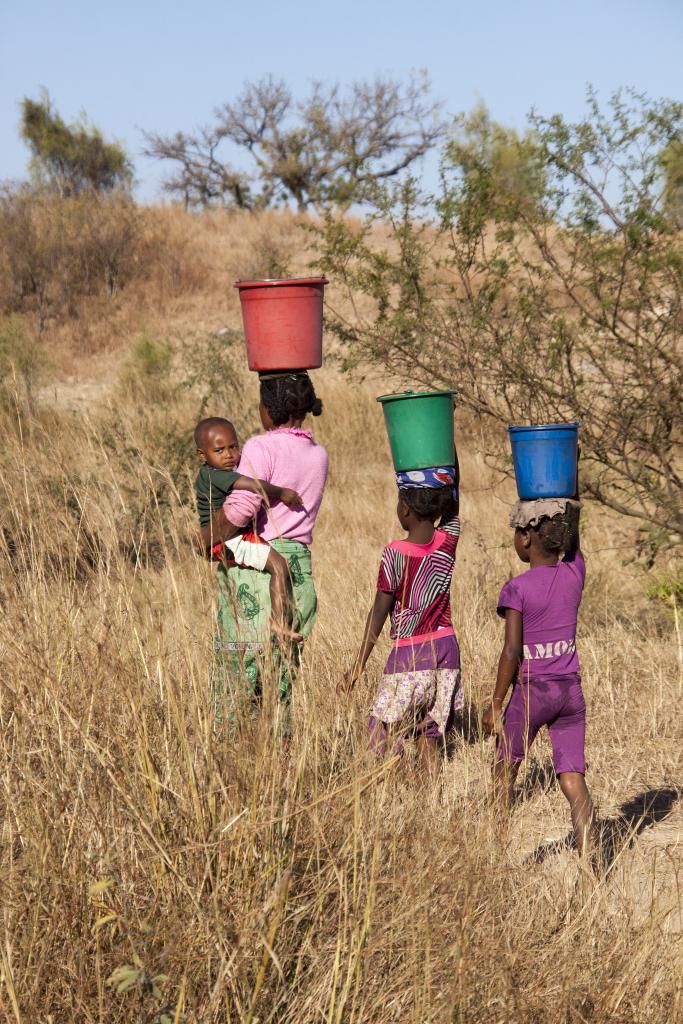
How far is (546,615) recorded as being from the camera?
3.44 metres

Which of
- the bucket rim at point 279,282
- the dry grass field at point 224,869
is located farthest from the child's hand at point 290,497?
the bucket rim at point 279,282

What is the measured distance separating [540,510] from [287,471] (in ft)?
3.02

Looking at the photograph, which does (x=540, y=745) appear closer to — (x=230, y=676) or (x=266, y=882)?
(x=230, y=676)

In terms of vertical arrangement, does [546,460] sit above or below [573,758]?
above

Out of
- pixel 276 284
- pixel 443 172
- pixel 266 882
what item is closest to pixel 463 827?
pixel 266 882

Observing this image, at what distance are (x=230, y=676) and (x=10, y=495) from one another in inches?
34.1

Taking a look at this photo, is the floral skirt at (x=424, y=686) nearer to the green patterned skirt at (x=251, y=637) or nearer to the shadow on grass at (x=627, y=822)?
the green patterned skirt at (x=251, y=637)

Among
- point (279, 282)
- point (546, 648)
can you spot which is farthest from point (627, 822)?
point (279, 282)

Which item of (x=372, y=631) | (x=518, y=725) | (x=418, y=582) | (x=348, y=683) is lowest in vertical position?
(x=518, y=725)

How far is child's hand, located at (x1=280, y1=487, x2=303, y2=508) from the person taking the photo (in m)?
3.78

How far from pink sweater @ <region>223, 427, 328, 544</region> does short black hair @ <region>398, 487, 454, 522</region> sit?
0.33 metres

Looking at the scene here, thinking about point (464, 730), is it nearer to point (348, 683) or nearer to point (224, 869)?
point (348, 683)

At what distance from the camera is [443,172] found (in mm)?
5977

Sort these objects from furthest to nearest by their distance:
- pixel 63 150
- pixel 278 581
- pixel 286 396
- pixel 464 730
Result: pixel 63 150 < pixel 464 730 < pixel 286 396 < pixel 278 581
